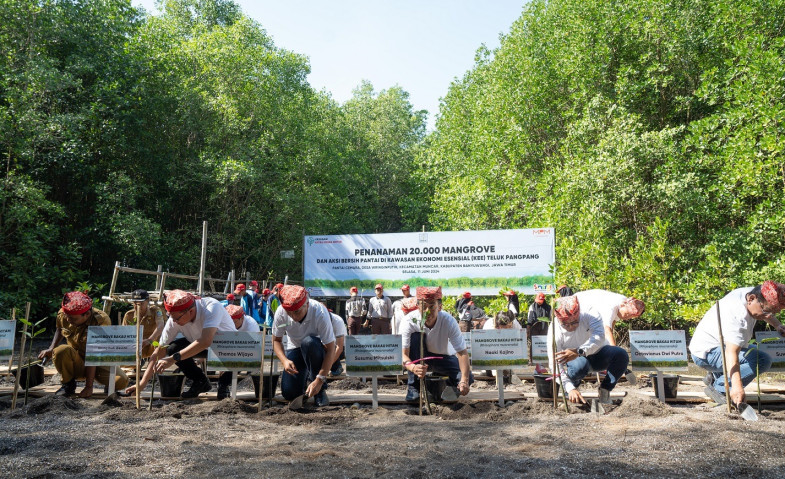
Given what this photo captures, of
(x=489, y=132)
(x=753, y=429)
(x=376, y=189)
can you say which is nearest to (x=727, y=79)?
(x=489, y=132)

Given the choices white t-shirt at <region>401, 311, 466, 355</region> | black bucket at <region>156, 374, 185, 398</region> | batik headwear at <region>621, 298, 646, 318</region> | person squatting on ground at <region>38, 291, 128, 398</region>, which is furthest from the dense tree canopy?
person squatting on ground at <region>38, 291, 128, 398</region>

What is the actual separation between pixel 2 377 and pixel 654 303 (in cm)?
1044

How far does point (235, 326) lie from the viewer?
717 cm

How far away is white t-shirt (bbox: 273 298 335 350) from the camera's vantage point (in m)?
5.69

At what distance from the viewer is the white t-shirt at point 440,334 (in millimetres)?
5707

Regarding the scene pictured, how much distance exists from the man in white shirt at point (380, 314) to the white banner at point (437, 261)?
73.5 inches

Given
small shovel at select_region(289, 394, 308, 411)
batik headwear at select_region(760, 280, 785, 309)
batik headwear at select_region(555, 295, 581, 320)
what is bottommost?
small shovel at select_region(289, 394, 308, 411)

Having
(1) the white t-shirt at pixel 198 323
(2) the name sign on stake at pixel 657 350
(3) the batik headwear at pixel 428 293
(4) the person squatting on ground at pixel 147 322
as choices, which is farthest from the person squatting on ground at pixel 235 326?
(2) the name sign on stake at pixel 657 350

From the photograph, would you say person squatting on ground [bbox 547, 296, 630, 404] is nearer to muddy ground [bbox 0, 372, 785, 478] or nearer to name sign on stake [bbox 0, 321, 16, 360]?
muddy ground [bbox 0, 372, 785, 478]

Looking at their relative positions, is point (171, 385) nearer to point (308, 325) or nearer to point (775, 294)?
point (308, 325)

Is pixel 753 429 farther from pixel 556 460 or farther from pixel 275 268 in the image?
pixel 275 268

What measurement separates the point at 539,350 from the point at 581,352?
3.20ft

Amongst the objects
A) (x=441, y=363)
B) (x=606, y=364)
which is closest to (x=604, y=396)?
(x=606, y=364)

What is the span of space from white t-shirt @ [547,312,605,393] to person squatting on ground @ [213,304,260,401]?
312cm
